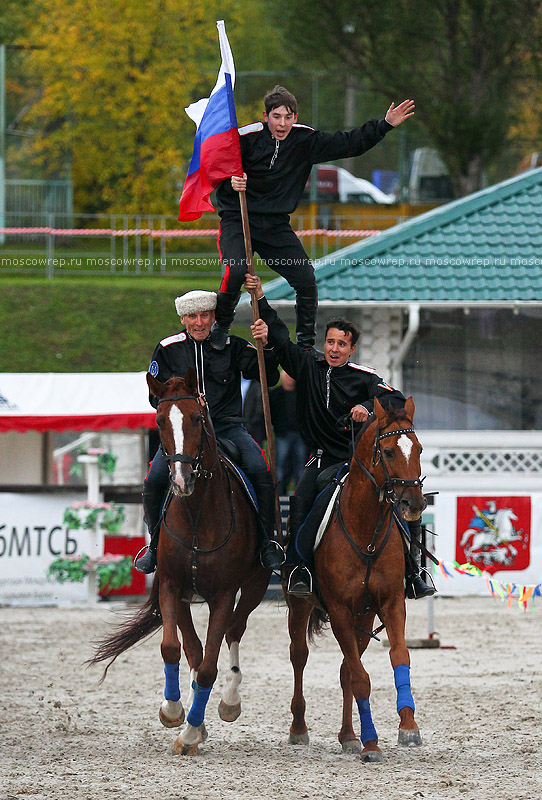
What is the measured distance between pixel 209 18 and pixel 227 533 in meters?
29.7

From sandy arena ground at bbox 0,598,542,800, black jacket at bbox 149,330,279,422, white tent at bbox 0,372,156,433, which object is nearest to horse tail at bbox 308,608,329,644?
sandy arena ground at bbox 0,598,542,800

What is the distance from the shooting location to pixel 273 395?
14656 mm

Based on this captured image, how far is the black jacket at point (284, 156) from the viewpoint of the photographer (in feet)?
25.9

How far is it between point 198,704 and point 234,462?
65.4 inches

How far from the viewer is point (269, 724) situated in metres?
9.02

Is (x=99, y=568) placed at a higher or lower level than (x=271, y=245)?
lower

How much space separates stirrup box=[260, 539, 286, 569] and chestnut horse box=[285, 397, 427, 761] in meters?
0.27

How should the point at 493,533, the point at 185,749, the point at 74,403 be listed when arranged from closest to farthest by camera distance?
1. the point at 185,749
2. the point at 74,403
3. the point at 493,533

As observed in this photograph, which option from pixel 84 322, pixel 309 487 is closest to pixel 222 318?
pixel 309 487

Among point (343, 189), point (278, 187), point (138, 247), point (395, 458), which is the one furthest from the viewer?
point (343, 189)

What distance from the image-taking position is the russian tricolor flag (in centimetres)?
808

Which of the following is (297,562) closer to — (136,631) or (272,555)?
(272,555)

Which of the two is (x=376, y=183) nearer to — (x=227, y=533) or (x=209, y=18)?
(x=209, y=18)

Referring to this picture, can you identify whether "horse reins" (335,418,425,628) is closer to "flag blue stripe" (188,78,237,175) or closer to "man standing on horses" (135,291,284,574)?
"man standing on horses" (135,291,284,574)
